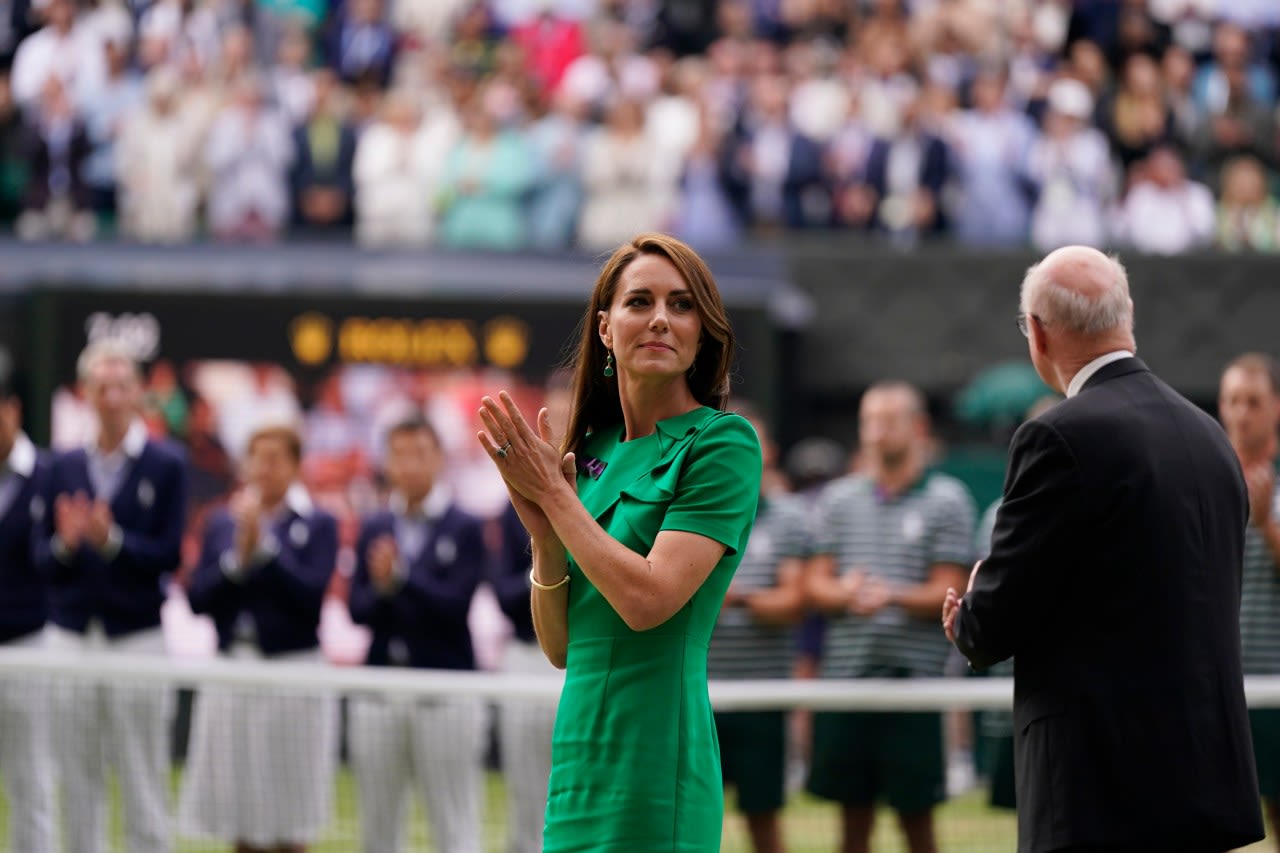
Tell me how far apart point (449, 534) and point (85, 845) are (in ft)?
5.99

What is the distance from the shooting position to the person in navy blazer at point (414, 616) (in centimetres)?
659

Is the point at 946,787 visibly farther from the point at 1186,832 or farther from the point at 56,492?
the point at 56,492

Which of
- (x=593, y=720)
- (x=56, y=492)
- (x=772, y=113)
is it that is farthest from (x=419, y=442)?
(x=772, y=113)

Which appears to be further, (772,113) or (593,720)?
(772,113)

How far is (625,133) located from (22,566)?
6.56 meters

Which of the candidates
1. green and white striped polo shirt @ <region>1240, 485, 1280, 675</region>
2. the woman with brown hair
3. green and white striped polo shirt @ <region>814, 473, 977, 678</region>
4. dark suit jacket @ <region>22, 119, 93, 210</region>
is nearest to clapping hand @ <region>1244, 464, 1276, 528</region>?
green and white striped polo shirt @ <region>1240, 485, 1280, 675</region>

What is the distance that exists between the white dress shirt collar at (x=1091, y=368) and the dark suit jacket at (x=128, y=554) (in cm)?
463

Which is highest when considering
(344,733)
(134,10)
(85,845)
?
(134,10)

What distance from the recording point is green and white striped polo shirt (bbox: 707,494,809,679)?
24.0 feet

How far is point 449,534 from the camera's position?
7.72 metres

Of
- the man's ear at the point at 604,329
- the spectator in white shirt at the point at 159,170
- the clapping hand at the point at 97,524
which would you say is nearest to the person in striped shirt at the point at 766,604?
the clapping hand at the point at 97,524

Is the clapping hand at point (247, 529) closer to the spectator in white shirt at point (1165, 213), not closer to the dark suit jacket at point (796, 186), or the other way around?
the dark suit jacket at point (796, 186)

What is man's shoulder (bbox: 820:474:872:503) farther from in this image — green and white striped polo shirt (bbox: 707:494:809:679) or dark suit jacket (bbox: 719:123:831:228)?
dark suit jacket (bbox: 719:123:831:228)

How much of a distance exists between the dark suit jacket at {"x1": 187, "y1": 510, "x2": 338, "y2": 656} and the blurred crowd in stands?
16.5 ft
